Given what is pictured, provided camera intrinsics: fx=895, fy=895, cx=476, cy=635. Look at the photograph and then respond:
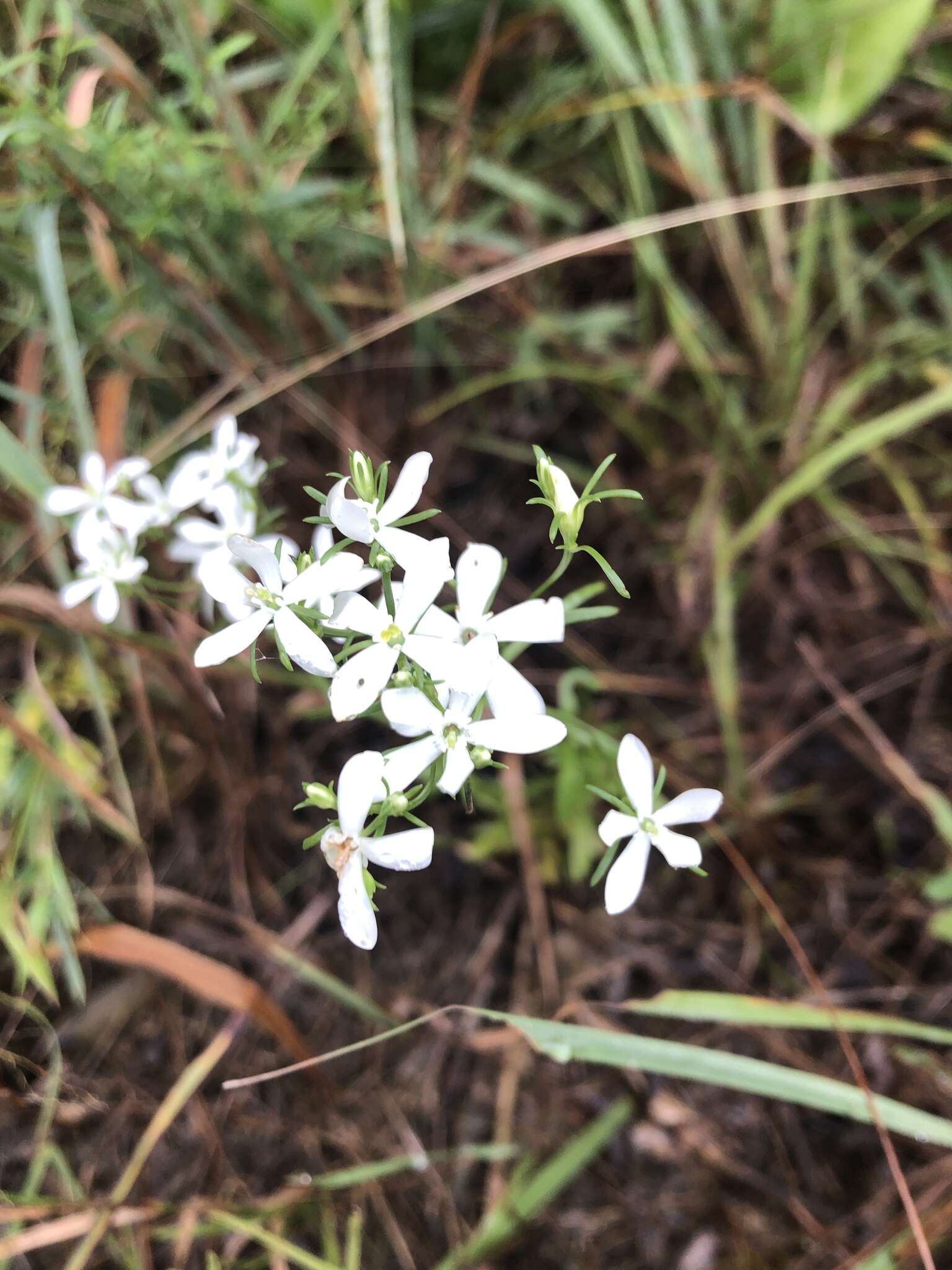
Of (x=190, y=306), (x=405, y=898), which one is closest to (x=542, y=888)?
(x=405, y=898)

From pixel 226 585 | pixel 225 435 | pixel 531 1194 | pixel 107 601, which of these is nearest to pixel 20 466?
pixel 107 601

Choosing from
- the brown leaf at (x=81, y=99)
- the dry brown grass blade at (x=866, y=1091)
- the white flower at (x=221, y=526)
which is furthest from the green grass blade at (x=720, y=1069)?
the brown leaf at (x=81, y=99)

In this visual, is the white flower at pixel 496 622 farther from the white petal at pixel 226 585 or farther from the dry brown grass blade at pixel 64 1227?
the dry brown grass blade at pixel 64 1227

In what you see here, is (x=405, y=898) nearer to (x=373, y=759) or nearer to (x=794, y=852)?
(x=794, y=852)

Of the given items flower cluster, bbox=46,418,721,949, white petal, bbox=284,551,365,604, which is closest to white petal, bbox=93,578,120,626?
flower cluster, bbox=46,418,721,949

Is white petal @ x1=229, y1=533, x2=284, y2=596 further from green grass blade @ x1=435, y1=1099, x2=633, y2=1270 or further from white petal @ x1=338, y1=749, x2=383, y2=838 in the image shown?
green grass blade @ x1=435, y1=1099, x2=633, y2=1270
